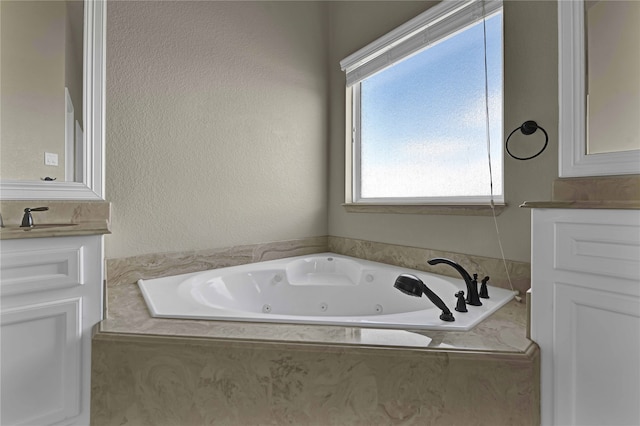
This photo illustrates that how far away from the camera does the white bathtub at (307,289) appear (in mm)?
1398

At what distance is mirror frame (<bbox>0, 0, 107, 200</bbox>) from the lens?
1.46 metres

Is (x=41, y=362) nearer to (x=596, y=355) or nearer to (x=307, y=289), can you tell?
(x=307, y=289)

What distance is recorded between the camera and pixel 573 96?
102 cm

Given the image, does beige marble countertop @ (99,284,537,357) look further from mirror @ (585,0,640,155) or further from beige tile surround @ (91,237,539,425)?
mirror @ (585,0,640,155)

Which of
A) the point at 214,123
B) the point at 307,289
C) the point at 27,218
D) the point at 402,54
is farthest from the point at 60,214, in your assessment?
the point at 402,54

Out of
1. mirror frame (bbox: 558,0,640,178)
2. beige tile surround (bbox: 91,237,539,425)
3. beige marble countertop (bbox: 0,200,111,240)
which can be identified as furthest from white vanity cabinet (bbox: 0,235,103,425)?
mirror frame (bbox: 558,0,640,178)

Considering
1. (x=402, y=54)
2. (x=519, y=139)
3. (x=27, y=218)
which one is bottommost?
(x=27, y=218)

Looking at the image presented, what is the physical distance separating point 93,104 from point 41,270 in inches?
36.0

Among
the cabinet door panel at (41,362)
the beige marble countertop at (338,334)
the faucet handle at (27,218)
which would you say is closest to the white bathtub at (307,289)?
the beige marble countertop at (338,334)

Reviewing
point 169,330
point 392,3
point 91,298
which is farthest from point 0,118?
point 392,3

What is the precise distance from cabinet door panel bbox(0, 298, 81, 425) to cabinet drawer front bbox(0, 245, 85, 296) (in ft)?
0.19

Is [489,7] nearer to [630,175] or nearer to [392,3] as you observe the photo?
[392,3]

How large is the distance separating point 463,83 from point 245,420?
5.99 feet

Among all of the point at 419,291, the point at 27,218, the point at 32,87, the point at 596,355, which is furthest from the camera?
the point at 32,87
